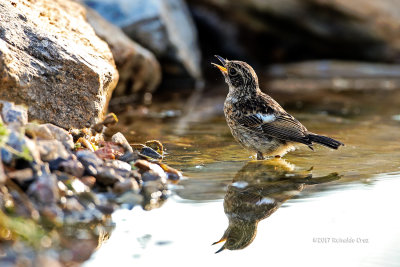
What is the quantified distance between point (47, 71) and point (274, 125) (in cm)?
257

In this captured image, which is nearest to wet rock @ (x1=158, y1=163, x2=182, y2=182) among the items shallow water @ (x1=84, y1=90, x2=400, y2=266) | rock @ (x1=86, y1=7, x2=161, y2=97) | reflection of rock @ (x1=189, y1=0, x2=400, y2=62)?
shallow water @ (x1=84, y1=90, x2=400, y2=266)

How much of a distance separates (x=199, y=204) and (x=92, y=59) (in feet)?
6.84

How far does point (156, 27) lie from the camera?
11.6 m

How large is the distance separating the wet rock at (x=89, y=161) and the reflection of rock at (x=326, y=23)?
29.6 ft

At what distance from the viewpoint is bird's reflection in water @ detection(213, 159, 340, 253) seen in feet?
14.5

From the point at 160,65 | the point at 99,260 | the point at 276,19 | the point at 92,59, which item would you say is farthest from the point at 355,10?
the point at 99,260

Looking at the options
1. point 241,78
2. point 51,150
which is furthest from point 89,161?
point 241,78

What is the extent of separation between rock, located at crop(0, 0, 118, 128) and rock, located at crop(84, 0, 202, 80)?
5.03 m

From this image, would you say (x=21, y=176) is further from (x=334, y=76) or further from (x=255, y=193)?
(x=334, y=76)

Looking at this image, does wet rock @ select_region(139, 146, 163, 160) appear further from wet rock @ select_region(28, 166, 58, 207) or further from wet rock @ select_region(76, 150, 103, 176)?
wet rock @ select_region(28, 166, 58, 207)

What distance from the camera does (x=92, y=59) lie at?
6.14 metres

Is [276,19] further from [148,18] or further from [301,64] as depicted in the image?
[148,18]

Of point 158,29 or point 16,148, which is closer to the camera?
point 16,148

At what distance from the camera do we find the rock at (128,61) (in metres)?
9.77
